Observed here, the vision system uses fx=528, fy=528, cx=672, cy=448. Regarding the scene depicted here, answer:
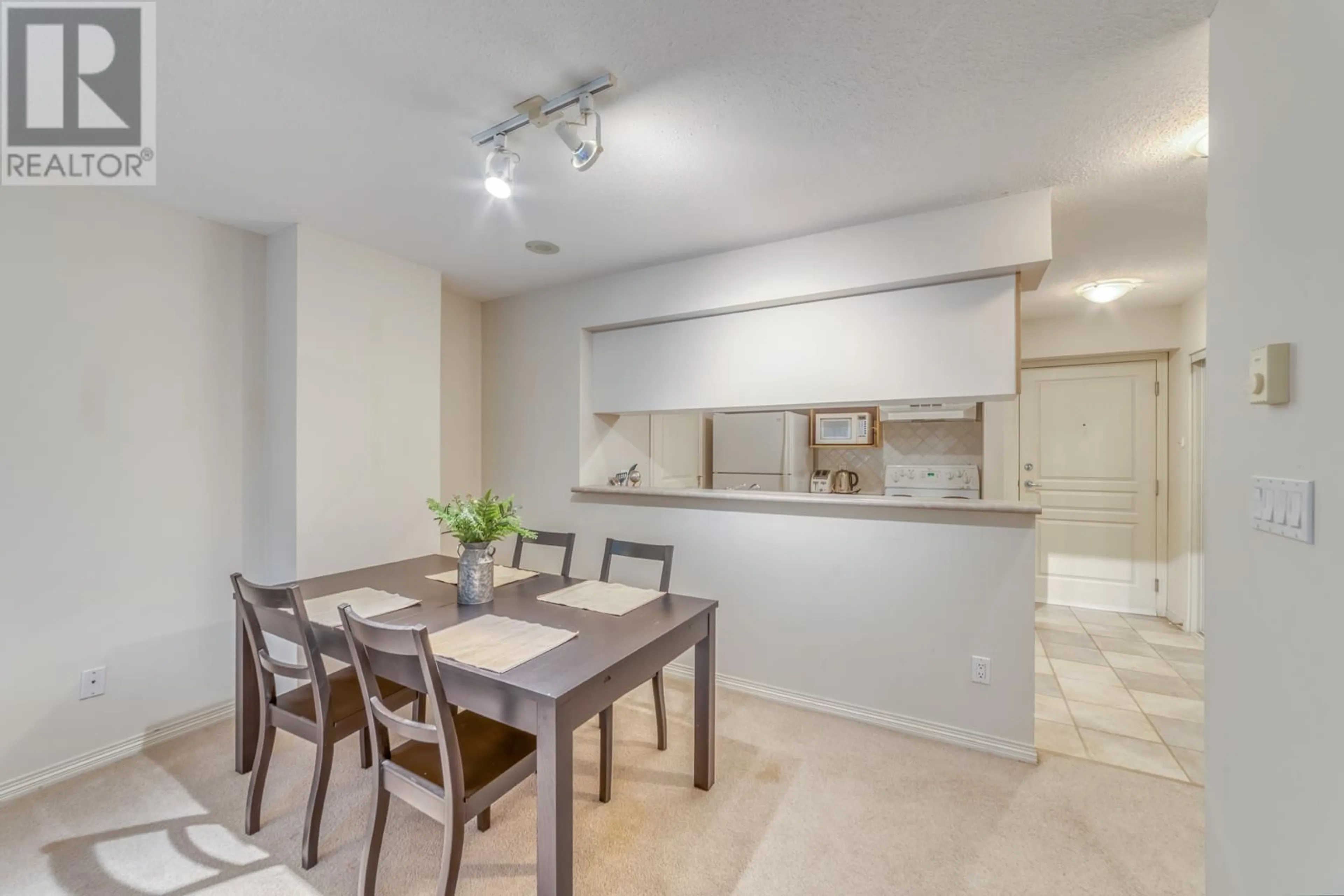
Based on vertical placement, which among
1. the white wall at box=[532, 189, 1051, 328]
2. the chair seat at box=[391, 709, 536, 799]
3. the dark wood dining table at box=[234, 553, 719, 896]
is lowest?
the chair seat at box=[391, 709, 536, 799]

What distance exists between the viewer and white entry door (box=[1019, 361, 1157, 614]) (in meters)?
4.23

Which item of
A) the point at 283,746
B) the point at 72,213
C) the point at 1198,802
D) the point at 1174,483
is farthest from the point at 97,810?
the point at 1174,483

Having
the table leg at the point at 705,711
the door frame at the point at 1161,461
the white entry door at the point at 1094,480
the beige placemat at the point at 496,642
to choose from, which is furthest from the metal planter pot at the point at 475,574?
the white entry door at the point at 1094,480

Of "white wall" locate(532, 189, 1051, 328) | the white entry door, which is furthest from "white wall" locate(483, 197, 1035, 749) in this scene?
the white entry door

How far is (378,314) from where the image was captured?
298 centimetres

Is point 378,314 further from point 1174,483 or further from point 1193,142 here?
point 1174,483

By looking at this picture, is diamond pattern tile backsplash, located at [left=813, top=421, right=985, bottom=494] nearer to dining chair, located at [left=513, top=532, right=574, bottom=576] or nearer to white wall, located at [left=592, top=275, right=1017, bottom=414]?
white wall, located at [left=592, top=275, right=1017, bottom=414]

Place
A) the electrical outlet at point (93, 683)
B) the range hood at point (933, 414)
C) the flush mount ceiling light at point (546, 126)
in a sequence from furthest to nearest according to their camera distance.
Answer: the range hood at point (933, 414), the electrical outlet at point (93, 683), the flush mount ceiling light at point (546, 126)

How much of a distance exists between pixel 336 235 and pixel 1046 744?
14.1ft

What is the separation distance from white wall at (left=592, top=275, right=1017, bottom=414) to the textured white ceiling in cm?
44

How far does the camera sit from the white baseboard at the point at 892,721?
231cm

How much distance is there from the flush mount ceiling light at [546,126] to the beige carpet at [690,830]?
7.32 feet

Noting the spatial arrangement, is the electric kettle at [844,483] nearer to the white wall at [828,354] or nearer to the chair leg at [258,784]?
the white wall at [828,354]

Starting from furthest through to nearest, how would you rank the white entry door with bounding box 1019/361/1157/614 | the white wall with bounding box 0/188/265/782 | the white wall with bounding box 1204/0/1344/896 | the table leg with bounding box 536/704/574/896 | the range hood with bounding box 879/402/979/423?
the white entry door with bounding box 1019/361/1157/614, the range hood with bounding box 879/402/979/423, the white wall with bounding box 0/188/265/782, the table leg with bounding box 536/704/574/896, the white wall with bounding box 1204/0/1344/896
